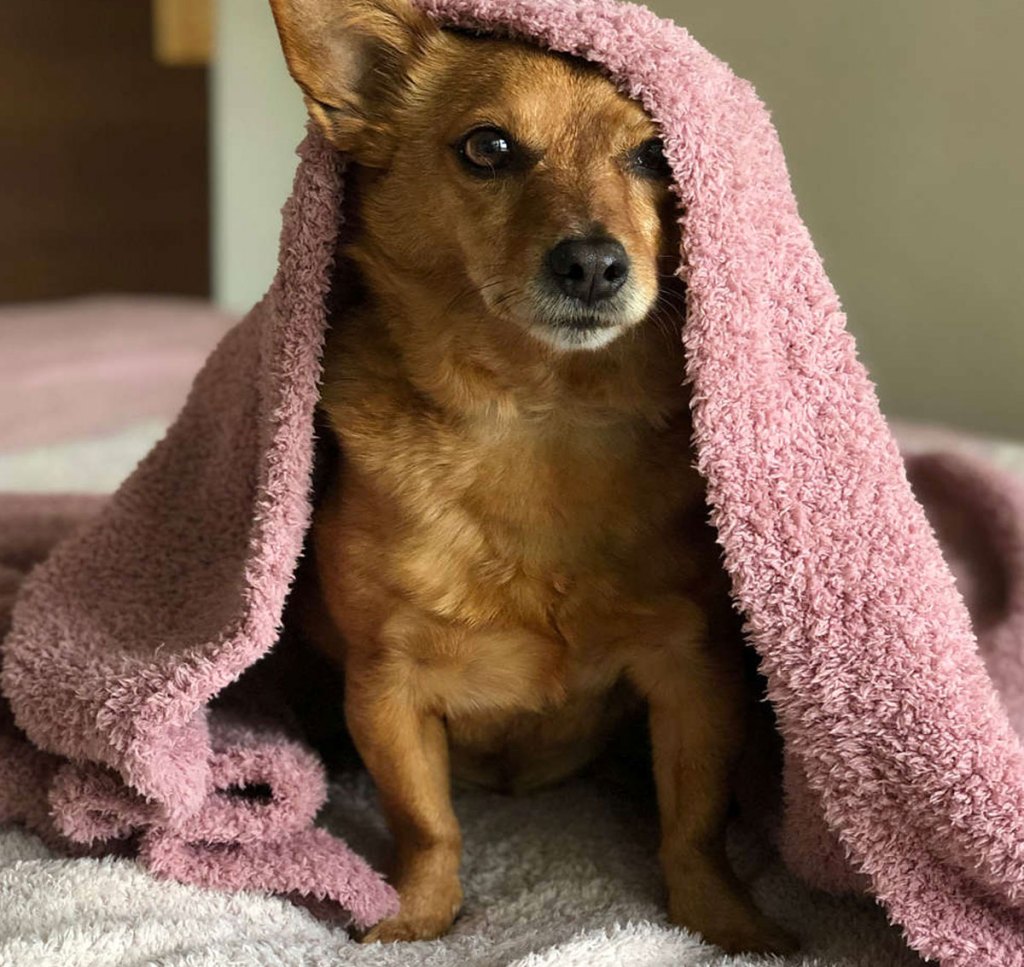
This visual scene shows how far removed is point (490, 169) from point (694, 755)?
0.49 metres

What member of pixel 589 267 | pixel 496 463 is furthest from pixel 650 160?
pixel 496 463

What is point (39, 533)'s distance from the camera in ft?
4.57

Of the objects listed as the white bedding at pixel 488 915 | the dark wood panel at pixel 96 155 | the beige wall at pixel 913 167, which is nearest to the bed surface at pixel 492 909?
the white bedding at pixel 488 915

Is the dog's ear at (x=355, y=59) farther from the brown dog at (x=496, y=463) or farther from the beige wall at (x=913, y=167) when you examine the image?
the beige wall at (x=913, y=167)

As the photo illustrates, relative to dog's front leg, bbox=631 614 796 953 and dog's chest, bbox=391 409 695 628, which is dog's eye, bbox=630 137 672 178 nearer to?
dog's chest, bbox=391 409 695 628

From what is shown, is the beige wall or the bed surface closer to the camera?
the bed surface

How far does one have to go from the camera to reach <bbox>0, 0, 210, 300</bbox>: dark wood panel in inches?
127

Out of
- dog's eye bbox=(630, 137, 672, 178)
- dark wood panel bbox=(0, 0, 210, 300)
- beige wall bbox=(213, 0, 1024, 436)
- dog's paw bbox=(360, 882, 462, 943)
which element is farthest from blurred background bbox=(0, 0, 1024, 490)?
dog's eye bbox=(630, 137, 672, 178)

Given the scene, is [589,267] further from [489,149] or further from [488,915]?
[488,915]

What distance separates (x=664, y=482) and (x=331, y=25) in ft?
1.45

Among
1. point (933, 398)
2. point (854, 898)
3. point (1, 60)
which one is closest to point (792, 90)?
point (933, 398)

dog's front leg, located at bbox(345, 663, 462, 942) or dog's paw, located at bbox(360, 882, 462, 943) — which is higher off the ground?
dog's front leg, located at bbox(345, 663, 462, 942)

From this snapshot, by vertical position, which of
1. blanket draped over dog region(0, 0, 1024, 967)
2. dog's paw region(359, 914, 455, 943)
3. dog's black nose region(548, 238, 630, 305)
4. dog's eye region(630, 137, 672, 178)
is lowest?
dog's paw region(359, 914, 455, 943)

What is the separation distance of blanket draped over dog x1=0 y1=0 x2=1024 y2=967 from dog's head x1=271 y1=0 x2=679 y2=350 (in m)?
0.04
